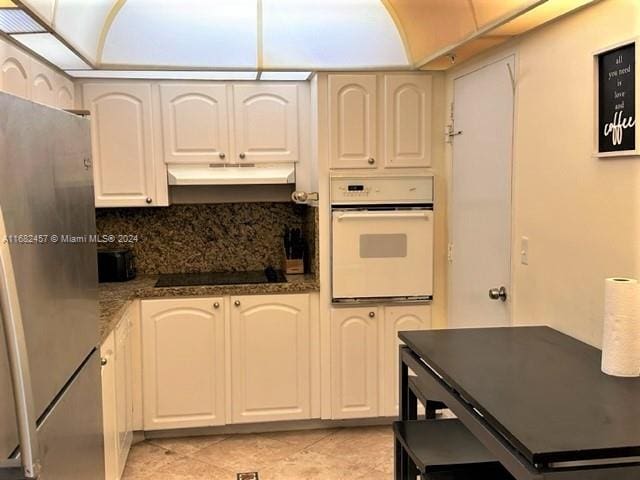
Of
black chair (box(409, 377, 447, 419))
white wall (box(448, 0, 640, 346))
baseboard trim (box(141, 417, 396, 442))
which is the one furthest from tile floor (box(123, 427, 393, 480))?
white wall (box(448, 0, 640, 346))

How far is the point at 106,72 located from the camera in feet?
11.3

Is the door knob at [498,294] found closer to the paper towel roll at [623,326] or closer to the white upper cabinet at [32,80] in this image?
the paper towel roll at [623,326]

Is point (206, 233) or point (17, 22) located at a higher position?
point (17, 22)

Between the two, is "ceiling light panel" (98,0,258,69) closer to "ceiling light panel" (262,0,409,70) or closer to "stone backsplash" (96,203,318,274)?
"ceiling light panel" (262,0,409,70)

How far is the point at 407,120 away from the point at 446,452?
2.07 m

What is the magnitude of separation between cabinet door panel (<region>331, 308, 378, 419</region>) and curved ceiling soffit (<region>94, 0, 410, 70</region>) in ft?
4.77

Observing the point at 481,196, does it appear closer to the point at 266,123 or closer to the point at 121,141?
the point at 266,123

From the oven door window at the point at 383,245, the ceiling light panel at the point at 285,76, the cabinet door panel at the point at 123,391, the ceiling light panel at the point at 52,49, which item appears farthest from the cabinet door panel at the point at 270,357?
the ceiling light panel at the point at 52,49

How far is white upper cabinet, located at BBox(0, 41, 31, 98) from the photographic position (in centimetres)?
235

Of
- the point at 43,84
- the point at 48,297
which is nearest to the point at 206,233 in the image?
the point at 43,84

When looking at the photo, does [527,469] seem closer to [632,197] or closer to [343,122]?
[632,197]

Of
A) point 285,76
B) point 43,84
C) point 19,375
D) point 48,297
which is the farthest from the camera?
point 285,76

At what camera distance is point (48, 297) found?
152 cm

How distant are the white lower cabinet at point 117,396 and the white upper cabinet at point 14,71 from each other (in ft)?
3.53
